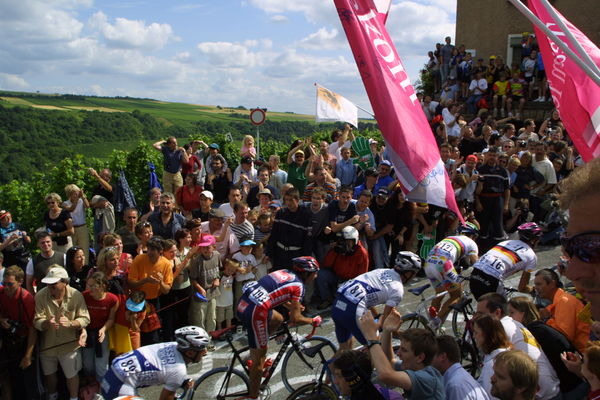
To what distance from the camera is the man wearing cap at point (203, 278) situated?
24.9ft

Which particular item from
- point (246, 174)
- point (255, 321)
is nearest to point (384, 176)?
point (246, 174)

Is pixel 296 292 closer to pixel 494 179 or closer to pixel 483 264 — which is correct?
pixel 483 264

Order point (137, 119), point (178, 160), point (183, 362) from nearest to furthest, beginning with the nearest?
1. point (183, 362)
2. point (178, 160)
3. point (137, 119)

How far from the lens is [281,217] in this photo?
27.5ft

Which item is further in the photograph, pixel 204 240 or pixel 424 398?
pixel 204 240

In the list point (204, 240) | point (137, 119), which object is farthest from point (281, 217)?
point (137, 119)

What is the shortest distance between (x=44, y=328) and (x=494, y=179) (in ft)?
26.5

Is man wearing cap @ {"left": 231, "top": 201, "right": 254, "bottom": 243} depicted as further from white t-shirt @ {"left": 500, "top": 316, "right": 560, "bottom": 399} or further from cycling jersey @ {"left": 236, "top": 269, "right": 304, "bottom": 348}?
white t-shirt @ {"left": 500, "top": 316, "right": 560, "bottom": 399}

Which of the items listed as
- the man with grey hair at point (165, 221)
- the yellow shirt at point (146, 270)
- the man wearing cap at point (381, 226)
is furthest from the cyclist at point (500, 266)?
the man with grey hair at point (165, 221)

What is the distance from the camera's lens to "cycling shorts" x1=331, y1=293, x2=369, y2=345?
595cm

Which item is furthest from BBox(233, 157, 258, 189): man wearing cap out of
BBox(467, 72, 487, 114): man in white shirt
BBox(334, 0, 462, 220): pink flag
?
BBox(467, 72, 487, 114): man in white shirt

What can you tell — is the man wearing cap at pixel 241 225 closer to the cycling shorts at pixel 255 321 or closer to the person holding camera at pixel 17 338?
the cycling shorts at pixel 255 321

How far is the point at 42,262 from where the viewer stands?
7125 millimetres

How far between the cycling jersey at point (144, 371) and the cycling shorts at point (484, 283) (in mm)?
3662
